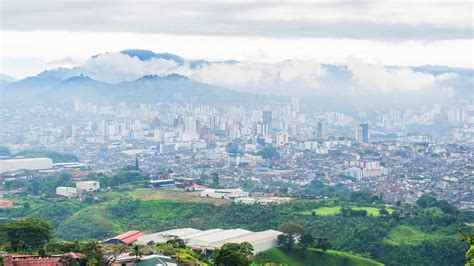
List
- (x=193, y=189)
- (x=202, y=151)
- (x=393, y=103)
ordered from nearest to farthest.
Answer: (x=193, y=189), (x=202, y=151), (x=393, y=103)

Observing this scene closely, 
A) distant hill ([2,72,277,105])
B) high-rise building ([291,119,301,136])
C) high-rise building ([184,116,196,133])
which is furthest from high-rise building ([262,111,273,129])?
distant hill ([2,72,277,105])

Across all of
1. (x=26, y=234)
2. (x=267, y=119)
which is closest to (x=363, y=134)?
(x=267, y=119)

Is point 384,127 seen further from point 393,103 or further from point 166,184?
point 166,184

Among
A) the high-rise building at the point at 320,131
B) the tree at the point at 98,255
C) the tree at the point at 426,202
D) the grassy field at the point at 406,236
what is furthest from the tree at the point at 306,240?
the high-rise building at the point at 320,131

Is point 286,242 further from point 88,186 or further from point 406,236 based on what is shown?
point 88,186

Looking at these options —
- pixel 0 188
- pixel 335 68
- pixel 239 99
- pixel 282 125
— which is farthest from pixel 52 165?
pixel 335 68

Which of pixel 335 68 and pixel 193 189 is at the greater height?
pixel 335 68

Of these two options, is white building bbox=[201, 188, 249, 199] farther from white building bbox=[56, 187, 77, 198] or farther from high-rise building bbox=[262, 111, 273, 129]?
high-rise building bbox=[262, 111, 273, 129]
